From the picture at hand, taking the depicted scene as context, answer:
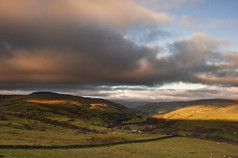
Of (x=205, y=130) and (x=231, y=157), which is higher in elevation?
(x=231, y=157)

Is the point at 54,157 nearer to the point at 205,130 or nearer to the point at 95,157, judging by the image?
the point at 95,157

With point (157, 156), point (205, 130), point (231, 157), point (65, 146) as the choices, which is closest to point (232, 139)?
point (205, 130)

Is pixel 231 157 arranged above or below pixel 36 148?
below

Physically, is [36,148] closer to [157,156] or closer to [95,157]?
[95,157]

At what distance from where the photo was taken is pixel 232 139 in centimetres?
15138

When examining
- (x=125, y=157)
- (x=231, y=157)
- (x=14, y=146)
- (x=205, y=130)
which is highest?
(x=14, y=146)

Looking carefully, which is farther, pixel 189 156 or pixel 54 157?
Result: pixel 189 156

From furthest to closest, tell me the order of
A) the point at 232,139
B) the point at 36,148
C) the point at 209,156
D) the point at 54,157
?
1. the point at 232,139
2. the point at 209,156
3. the point at 36,148
4. the point at 54,157

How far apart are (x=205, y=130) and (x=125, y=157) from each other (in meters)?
180

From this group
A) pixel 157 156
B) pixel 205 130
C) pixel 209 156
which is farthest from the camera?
pixel 205 130

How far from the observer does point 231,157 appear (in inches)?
2399

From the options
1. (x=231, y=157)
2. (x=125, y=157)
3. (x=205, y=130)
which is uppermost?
(x=125, y=157)

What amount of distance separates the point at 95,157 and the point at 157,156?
22557 mm

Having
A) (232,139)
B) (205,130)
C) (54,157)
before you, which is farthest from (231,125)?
(54,157)
